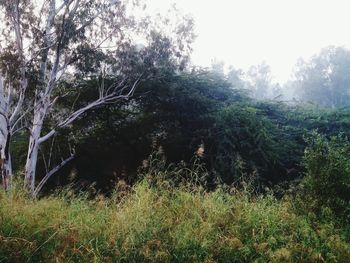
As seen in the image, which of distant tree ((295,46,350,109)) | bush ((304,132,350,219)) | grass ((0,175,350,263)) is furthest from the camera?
distant tree ((295,46,350,109))

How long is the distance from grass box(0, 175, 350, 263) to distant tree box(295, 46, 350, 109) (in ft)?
162

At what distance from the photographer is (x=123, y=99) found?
12.7 meters

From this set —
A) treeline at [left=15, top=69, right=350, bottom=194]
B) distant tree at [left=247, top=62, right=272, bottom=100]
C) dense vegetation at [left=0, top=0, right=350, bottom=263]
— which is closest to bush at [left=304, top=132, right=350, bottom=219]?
dense vegetation at [left=0, top=0, right=350, bottom=263]

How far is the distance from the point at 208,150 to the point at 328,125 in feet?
17.9

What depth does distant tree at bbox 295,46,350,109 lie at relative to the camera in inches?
2050

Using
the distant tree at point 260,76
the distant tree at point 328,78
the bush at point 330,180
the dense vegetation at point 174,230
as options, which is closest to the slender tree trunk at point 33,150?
the dense vegetation at point 174,230

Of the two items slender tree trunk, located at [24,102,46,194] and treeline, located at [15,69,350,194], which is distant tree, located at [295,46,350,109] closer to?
treeline, located at [15,69,350,194]

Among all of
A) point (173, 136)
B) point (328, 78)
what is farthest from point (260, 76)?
point (173, 136)

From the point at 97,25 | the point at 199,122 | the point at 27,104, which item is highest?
the point at 97,25

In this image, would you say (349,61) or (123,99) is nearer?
(123,99)

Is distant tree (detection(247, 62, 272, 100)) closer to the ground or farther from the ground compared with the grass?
farther from the ground

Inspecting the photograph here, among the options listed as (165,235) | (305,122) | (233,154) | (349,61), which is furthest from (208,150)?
(349,61)

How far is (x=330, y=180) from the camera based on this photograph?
6172mm

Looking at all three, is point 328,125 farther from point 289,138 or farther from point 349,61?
point 349,61
